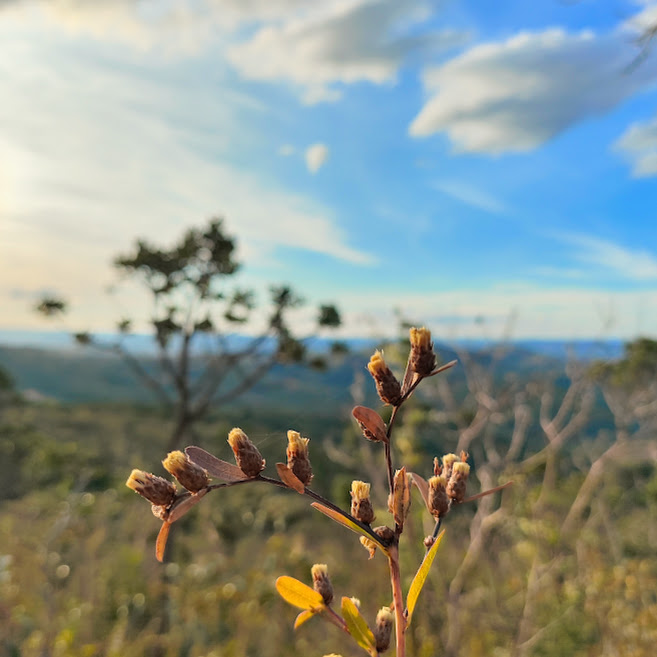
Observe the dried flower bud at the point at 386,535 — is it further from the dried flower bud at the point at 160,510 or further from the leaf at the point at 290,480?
the dried flower bud at the point at 160,510

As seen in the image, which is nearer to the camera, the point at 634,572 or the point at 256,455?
the point at 256,455

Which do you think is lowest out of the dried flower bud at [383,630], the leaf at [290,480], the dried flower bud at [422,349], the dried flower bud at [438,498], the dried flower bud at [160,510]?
the dried flower bud at [383,630]

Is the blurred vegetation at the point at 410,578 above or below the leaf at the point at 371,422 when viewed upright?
below

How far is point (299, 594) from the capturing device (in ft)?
1.86

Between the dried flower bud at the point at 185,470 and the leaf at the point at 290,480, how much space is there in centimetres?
8

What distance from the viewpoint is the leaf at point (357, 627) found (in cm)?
54

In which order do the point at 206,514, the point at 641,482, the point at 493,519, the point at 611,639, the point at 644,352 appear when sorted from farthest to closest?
the point at 641,482 → the point at 644,352 → the point at 206,514 → the point at 611,639 → the point at 493,519

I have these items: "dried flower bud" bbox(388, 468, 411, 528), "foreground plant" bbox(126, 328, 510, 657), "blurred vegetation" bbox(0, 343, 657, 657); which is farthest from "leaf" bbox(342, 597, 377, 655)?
"blurred vegetation" bbox(0, 343, 657, 657)

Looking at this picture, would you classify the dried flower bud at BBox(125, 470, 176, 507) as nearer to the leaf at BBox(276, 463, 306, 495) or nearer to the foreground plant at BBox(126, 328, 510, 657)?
the foreground plant at BBox(126, 328, 510, 657)

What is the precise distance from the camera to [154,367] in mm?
6453

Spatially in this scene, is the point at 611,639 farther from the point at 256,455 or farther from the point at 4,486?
the point at 4,486

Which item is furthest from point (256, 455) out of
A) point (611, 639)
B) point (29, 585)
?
point (29, 585)

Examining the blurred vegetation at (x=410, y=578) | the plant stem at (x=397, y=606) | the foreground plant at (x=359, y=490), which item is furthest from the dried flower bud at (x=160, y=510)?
the blurred vegetation at (x=410, y=578)

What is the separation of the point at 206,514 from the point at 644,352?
11.3 metres
